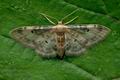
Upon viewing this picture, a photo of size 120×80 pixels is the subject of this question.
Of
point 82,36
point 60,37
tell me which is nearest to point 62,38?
point 60,37

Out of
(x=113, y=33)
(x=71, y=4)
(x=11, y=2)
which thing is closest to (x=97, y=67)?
(x=113, y=33)

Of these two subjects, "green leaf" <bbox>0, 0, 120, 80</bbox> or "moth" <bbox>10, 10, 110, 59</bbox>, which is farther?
"moth" <bbox>10, 10, 110, 59</bbox>

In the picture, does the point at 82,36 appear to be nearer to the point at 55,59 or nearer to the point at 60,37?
the point at 60,37

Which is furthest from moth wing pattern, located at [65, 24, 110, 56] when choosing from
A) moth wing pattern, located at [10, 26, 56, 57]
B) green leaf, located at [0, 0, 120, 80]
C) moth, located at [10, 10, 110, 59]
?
moth wing pattern, located at [10, 26, 56, 57]

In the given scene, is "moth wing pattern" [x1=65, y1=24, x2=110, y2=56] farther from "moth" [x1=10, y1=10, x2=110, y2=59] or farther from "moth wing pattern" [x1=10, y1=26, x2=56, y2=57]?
"moth wing pattern" [x1=10, y1=26, x2=56, y2=57]

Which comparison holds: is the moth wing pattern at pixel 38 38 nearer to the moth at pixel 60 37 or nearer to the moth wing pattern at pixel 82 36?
the moth at pixel 60 37

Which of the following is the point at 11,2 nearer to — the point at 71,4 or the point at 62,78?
the point at 71,4

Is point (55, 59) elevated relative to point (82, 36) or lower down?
lower down
